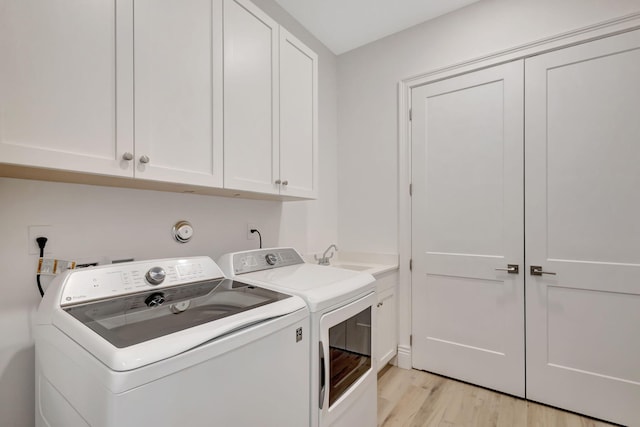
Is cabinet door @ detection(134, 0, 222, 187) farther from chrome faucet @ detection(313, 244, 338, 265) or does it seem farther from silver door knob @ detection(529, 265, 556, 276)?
silver door knob @ detection(529, 265, 556, 276)

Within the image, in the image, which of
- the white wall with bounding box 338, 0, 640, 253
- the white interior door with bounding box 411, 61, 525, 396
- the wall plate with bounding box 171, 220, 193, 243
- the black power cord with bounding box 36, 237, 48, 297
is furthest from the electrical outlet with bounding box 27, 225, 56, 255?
the white interior door with bounding box 411, 61, 525, 396

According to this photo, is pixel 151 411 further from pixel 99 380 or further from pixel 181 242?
pixel 181 242

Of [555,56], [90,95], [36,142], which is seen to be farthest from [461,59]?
[36,142]

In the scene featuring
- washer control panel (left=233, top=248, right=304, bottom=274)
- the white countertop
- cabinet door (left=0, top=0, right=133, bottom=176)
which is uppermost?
cabinet door (left=0, top=0, right=133, bottom=176)

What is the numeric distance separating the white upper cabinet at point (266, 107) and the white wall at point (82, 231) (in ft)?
1.25

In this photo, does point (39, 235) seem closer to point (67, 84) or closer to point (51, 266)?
point (51, 266)

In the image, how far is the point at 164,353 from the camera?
72 centimetres

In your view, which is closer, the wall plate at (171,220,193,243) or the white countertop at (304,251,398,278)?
the wall plate at (171,220,193,243)

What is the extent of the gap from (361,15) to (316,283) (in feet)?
7.07

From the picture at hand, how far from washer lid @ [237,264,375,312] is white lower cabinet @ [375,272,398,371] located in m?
0.64

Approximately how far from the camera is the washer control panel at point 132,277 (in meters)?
1.03

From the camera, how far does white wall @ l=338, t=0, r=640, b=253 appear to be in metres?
2.01

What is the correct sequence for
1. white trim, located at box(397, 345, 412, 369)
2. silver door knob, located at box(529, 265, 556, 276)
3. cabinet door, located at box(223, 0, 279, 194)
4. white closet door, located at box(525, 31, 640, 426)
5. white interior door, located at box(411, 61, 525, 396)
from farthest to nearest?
white trim, located at box(397, 345, 412, 369) < white interior door, located at box(411, 61, 525, 396) < silver door knob, located at box(529, 265, 556, 276) < white closet door, located at box(525, 31, 640, 426) < cabinet door, located at box(223, 0, 279, 194)

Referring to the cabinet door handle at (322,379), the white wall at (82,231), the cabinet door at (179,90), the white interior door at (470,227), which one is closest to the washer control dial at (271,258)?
the white wall at (82,231)
